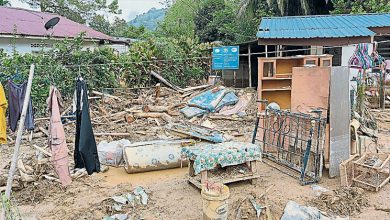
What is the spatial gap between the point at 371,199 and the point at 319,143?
121 centimetres

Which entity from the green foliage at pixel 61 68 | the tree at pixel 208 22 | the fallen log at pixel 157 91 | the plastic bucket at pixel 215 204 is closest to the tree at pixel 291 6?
the tree at pixel 208 22

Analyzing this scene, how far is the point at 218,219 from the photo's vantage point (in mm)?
4609

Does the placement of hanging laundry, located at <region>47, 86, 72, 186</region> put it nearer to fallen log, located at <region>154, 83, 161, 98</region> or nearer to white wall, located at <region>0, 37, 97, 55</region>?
fallen log, located at <region>154, 83, 161, 98</region>

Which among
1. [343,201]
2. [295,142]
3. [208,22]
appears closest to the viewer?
[343,201]

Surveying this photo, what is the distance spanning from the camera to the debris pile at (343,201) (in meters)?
5.17

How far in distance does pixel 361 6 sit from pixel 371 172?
14267 millimetres

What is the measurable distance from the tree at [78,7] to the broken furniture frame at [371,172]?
27.4 m

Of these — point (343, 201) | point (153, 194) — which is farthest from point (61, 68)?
point (343, 201)

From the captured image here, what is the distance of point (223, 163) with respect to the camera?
5926 mm

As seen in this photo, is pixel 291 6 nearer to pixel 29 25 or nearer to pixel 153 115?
pixel 153 115

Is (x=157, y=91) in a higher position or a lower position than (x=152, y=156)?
higher

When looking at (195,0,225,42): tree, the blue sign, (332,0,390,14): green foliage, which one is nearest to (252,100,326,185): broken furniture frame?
the blue sign

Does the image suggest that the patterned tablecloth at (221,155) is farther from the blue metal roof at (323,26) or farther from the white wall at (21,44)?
the white wall at (21,44)

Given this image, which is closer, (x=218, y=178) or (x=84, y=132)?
(x=84, y=132)
